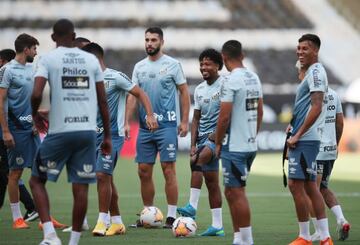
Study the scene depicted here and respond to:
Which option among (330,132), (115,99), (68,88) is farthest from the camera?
(115,99)

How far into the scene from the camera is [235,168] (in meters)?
10.7

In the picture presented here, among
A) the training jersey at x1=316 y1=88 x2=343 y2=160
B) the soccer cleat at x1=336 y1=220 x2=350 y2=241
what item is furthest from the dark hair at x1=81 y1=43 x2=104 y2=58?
the soccer cleat at x1=336 y1=220 x2=350 y2=241

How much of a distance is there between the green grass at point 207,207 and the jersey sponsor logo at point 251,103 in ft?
5.99

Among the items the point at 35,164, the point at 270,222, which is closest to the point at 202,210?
the point at 270,222

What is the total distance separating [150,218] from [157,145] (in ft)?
3.65

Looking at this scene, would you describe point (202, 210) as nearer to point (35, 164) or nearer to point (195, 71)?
point (35, 164)

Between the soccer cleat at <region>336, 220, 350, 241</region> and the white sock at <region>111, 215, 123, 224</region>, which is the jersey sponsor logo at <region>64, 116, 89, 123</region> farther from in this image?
the soccer cleat at <region>336, 220, 350, 241</region>

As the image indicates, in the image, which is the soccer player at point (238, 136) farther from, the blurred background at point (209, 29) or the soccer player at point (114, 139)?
the blurred background at point (209, 29)

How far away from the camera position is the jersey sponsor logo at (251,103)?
35.3 feet

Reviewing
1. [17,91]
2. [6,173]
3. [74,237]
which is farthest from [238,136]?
[6,173]

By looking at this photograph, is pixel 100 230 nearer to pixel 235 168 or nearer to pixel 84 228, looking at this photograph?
pixel 84 228

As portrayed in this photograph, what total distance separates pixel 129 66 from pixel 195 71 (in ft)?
10.2

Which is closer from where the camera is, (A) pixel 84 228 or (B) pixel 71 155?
(B) pixel 71 155

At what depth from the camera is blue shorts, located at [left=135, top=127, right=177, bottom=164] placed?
1393 centimetres
